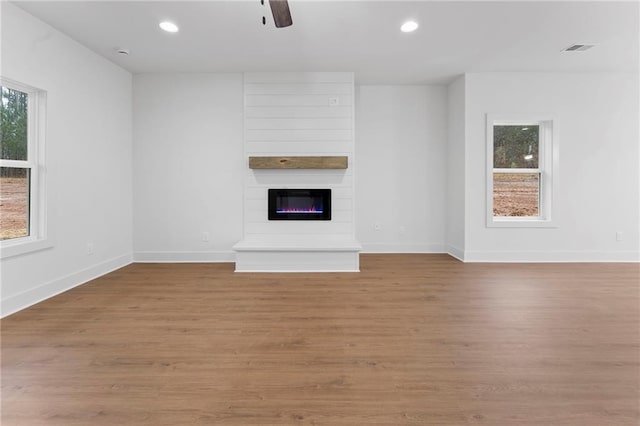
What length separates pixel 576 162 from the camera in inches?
185

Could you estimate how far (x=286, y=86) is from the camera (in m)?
4.59

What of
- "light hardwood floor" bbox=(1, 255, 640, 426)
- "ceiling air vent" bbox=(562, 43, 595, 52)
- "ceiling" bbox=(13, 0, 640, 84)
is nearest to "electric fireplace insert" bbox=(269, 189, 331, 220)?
"light hardwood floor" bbox=(1, 255, 640, 426)

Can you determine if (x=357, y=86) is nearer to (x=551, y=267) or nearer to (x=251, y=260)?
(x=251, y=260)

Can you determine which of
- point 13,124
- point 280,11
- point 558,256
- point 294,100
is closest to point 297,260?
point 294,100

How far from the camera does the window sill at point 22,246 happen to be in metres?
2.75

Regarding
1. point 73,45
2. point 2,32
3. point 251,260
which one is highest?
point 73,45

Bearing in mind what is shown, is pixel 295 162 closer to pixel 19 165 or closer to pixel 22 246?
pixel 19 165

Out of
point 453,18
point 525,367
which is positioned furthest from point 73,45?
point 525,367

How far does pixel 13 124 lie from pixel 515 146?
6021mm

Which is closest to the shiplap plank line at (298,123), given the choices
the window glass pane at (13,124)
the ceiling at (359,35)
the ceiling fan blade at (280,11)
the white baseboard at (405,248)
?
the ceiling at (359,35)

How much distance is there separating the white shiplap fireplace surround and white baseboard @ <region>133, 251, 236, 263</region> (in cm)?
46

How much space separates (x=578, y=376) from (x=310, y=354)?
152cm

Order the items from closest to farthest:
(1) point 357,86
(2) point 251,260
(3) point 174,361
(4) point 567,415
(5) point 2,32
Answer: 1. (4) point 567,415
2. (3) point 174,361
3. (5) point 2,32
4. (2) point 251,260
5. (1) point 357,86

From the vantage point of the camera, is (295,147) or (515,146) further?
(515,146)
